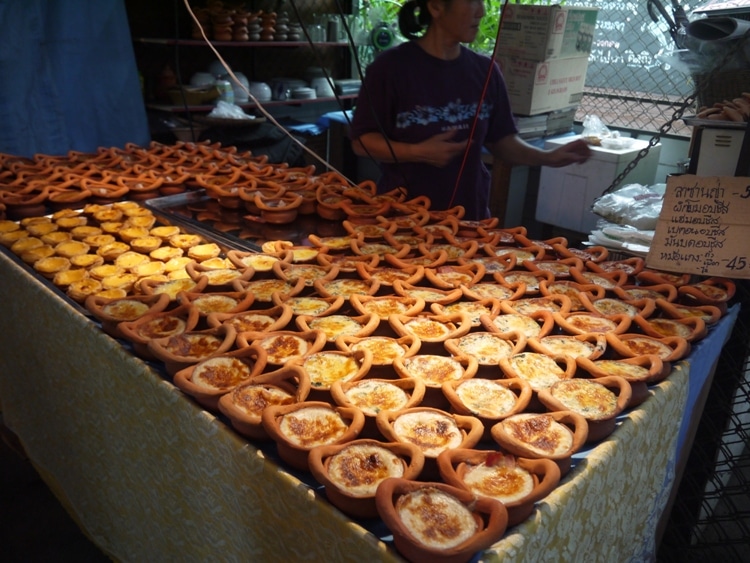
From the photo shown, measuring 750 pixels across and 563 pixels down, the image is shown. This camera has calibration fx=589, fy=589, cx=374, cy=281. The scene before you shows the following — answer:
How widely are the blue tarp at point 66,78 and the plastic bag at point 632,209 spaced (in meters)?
3.65

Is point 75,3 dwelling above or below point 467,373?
above

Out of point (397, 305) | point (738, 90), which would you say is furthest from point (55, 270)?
point (738, 90)

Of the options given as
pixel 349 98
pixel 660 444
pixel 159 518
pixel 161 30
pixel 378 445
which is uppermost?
pixel 161 30

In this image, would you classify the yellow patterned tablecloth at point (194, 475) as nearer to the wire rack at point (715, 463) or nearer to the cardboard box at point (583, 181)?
the wire rack at point (715, 463)

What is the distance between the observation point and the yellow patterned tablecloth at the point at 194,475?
3.35 feet

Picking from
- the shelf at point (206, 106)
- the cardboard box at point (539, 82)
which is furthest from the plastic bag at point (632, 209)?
the shelf at point (206, 106)

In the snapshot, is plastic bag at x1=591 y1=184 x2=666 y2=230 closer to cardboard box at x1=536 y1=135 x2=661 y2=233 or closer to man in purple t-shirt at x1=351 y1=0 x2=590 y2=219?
man in purple t-shirt at x1=351 y1=0 x2=590 y2=219

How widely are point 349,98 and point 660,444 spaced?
19.4ft

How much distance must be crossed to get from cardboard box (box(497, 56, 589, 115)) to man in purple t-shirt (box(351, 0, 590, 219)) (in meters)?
1.70

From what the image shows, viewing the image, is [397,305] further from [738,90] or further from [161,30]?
[161,30]

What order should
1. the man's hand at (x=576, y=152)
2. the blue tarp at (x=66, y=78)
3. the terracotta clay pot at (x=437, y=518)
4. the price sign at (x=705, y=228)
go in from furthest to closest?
the blue tarp at (x=66, y=78)
the man's hand at (x=576, y=152)
the price sign at (x=705, y=228)
the terracotta clay pot at (x=437, y=518)

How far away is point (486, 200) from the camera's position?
130 inches

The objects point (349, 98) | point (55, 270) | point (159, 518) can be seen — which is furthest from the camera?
point (349, 98)

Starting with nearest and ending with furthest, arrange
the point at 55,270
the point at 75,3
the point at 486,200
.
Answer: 1. the point at 55,270
2. the point at 486,200
3. the point at 75,3
